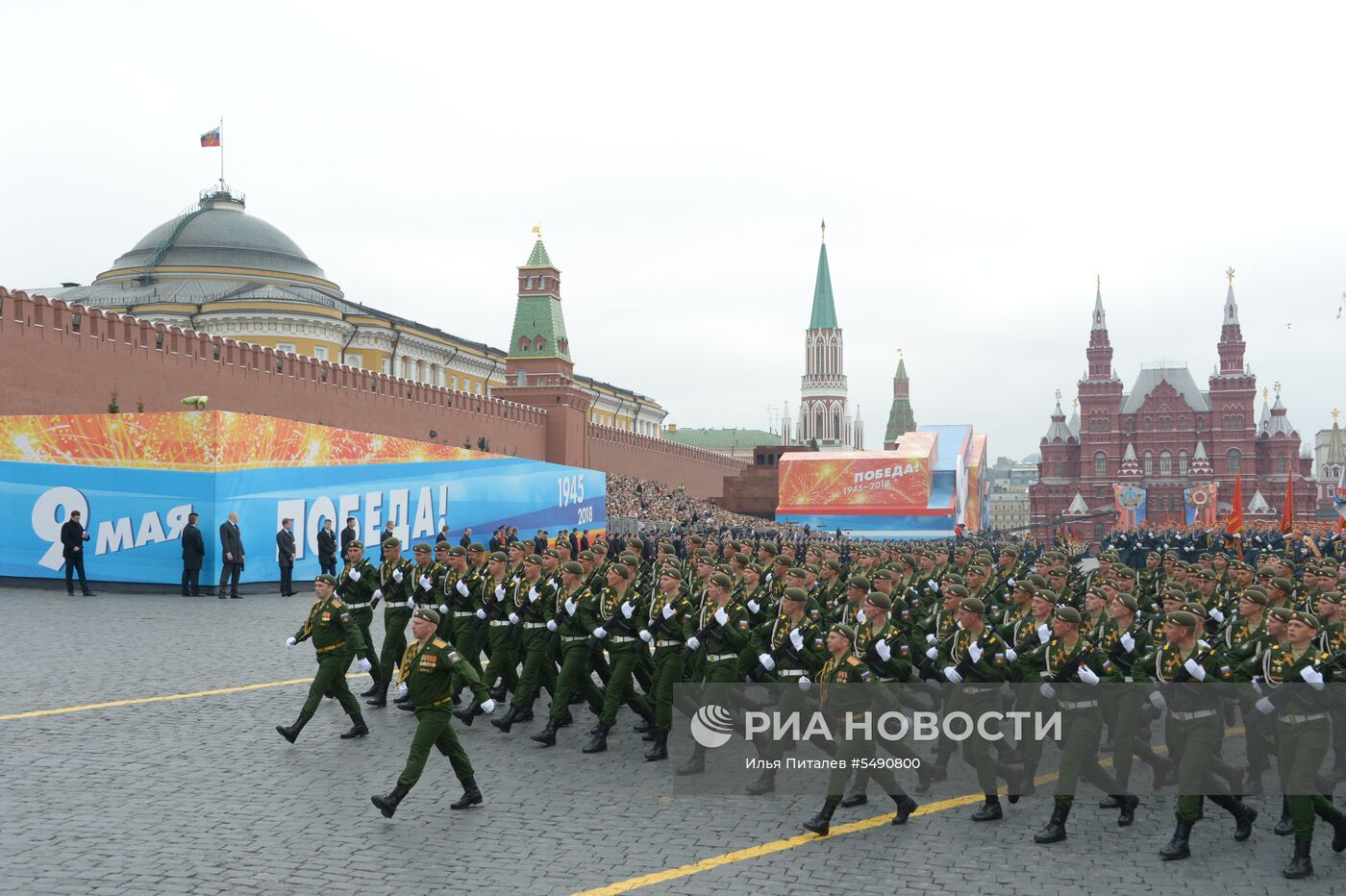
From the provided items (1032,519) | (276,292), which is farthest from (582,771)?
(1032,519)

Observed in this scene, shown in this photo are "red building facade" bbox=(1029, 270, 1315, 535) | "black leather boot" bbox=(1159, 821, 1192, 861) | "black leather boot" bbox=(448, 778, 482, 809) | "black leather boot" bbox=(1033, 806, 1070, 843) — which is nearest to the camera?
"black leather boot" bbox=(1159, 821, 1192, 861)

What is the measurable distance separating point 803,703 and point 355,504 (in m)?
18.0

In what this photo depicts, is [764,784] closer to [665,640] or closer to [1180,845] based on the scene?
[665,640]

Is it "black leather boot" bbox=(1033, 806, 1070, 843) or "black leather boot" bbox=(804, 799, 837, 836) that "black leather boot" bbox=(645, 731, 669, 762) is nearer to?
"black leather boot" bbox=(804, 799, 837, 836)

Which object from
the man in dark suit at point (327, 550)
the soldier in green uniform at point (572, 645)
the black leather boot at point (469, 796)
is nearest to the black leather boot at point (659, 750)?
the soldier in green uniform at point (572, 645)

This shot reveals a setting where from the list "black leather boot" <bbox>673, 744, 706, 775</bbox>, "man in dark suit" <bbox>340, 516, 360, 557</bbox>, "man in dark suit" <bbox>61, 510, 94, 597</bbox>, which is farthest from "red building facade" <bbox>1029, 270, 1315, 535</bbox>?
"black leather boot" <bbox>673, 744, 706, 775</bbox>

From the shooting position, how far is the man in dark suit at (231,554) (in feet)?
69.3

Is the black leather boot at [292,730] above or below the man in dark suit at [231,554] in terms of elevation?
below

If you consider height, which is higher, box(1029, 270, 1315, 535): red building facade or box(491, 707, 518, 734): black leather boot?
box(1029, 270, 1315, 535): red building facade

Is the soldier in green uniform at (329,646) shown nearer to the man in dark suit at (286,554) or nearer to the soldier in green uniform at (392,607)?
the soldier in green uniform at (392,607)

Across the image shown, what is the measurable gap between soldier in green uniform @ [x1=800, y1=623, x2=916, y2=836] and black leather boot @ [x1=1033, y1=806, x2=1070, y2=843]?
910 mm

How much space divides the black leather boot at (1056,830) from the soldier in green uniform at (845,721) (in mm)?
910

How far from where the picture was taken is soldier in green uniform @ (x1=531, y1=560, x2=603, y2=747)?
412 inches

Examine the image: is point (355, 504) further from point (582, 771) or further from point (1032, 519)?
point (1032, 519)
